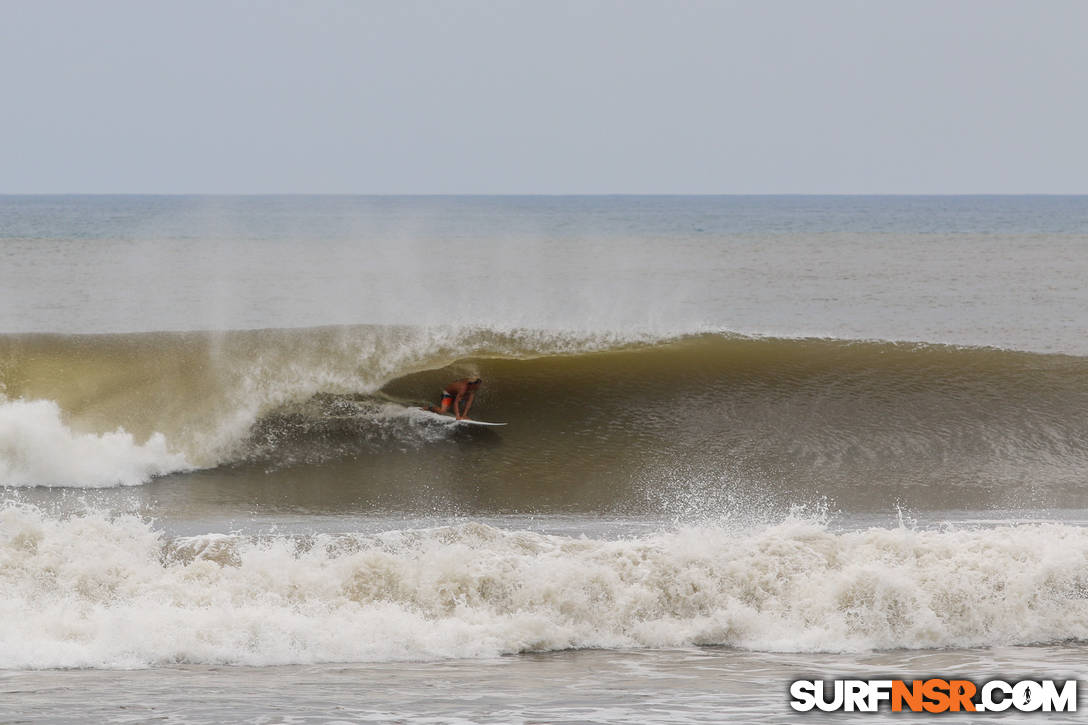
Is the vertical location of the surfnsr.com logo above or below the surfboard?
below

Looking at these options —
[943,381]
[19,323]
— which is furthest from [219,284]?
[943,381]

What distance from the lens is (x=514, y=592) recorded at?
6160 millimetres

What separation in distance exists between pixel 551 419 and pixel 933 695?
5717mm

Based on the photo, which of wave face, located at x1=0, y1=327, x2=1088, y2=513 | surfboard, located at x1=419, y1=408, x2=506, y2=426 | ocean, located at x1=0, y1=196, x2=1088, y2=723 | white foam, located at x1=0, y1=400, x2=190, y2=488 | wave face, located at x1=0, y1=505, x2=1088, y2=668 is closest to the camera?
ocean, located at x1=0, y1=196, x2=1088, y2=723

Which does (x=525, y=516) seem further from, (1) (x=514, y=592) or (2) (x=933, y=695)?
(2) (x=933, y=695)

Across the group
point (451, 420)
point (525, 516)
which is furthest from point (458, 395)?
point (525, 516)

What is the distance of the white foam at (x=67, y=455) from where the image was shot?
879 centimetres

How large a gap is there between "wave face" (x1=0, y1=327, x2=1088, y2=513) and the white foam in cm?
2

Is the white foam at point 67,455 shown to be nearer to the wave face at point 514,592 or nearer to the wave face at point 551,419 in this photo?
the wave face at point 551,419

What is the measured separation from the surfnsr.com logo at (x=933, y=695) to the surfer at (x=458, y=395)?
5.60 m

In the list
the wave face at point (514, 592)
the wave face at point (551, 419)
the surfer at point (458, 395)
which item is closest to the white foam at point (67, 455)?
the wave face at point (551, 419)

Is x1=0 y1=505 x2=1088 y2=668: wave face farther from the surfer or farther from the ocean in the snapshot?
the surfer

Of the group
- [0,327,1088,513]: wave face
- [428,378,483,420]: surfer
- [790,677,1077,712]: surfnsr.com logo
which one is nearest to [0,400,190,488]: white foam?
[0,327,1088,513]: wave face

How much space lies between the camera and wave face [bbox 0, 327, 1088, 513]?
8961 millimetres
